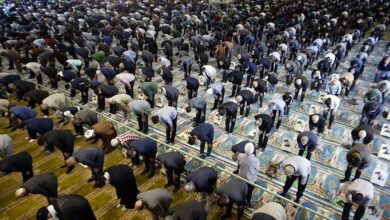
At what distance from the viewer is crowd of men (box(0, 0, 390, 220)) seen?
476cm

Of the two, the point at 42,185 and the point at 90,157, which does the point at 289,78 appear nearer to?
the point at 90,157

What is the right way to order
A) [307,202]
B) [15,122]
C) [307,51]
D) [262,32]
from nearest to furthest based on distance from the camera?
[307,202]
[15,122]
[307,51]
[262,32]

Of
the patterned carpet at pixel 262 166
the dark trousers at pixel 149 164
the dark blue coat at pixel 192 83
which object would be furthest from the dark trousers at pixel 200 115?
the dark trousers at pixel 149 164

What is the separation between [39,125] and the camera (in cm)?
627

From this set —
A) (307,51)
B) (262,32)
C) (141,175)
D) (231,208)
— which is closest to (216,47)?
(307,51)

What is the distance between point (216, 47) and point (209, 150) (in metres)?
5.52

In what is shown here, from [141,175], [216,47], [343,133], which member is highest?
[216,47]

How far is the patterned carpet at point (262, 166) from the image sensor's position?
5.20m

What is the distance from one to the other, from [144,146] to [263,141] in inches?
105

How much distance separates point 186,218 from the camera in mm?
3990

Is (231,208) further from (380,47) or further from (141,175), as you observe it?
(380,47)

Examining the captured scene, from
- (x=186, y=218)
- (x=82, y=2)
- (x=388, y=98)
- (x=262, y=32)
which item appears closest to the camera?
(x=186, y=218)

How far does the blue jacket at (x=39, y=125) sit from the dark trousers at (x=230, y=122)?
3.75 meters

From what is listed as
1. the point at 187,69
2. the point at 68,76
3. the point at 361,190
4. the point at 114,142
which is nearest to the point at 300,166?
the point at 361,190
